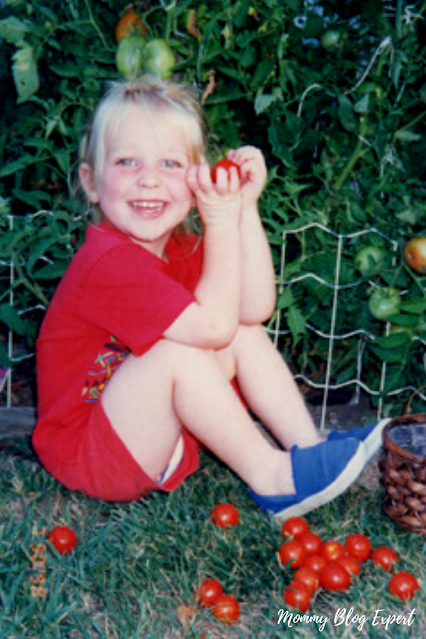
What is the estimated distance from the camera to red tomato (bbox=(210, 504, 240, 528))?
211 cm

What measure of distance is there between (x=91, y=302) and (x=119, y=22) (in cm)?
97

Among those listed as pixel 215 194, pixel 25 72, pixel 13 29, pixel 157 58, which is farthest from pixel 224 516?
pixel 13 29

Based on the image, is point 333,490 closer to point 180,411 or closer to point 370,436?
point 370,436

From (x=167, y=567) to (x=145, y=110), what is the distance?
3.39 feet

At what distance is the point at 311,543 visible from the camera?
1.97 metres

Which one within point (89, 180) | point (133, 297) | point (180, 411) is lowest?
point (180, 411)

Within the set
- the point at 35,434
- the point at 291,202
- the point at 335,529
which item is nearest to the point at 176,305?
the point at 35,434

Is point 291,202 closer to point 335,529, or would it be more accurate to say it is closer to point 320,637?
point 335,529

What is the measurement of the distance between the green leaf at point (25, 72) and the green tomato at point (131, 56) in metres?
0.32

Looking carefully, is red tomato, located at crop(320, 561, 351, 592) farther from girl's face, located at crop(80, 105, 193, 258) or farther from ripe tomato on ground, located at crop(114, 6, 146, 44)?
ripe tomato on ground, located at crop(114, 6, 146, 44)

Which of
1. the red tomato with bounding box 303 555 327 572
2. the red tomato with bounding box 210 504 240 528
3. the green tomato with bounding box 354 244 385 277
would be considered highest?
the green tomato with bounding box 354 244 385 277

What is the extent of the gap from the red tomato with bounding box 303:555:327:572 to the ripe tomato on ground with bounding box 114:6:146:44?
147cm

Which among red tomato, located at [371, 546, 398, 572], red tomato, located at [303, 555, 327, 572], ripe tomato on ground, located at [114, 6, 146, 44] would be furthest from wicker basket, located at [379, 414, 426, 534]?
ripe tomato on ground, located at [114, 6, 146, 44]

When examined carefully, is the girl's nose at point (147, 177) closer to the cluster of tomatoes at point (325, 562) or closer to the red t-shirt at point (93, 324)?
the red t-shirt at point (93, 324)
